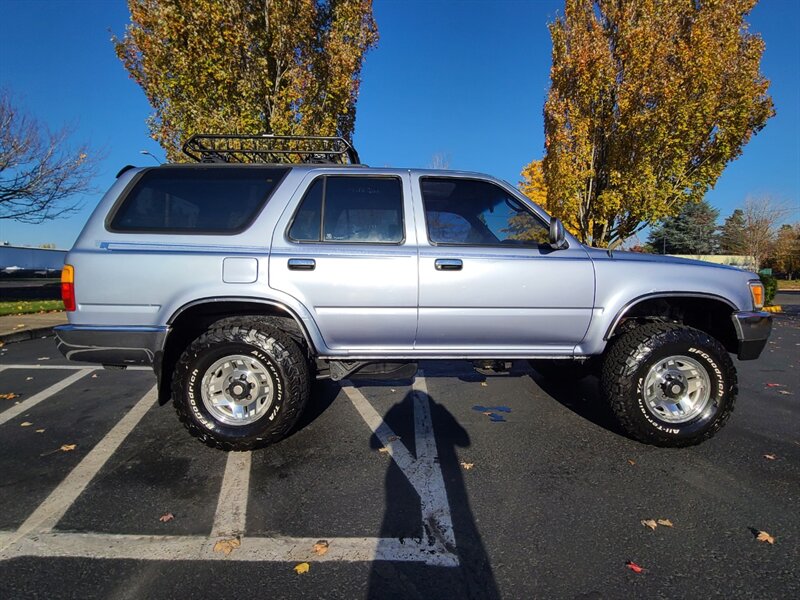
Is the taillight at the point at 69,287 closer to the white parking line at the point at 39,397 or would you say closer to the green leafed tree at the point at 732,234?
the white parking line at the point at 39,397

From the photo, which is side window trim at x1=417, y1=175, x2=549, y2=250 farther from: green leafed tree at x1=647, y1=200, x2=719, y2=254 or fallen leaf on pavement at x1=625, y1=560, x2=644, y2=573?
green leafed tree at x1=647, y1=200, x2=719, y2=254

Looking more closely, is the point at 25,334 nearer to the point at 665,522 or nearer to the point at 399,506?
the point at 399,506

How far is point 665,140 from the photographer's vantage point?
1309 cm

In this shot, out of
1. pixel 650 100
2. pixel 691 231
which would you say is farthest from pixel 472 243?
pixel 691 231

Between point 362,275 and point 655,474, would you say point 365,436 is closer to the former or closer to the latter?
point 362,275

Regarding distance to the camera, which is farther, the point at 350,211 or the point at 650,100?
the point at 650,100

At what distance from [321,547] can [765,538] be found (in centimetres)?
222

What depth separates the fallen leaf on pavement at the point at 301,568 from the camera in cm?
198

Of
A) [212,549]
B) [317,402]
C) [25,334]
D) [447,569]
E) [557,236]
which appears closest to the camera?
[447,569]

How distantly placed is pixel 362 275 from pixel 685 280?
243 cm

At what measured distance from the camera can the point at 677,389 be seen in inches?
132

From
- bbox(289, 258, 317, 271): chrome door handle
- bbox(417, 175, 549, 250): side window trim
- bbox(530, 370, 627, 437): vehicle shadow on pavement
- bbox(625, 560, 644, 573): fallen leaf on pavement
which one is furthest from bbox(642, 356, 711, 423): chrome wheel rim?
bbox(289, 258, 317, 271): chrome door handle

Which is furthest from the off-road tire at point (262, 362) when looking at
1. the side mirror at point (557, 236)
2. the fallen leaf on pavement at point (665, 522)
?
the fallen leaf on pavement at point (665, 522)

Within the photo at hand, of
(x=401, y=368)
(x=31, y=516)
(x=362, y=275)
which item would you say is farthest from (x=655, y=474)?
(x=31, y=516)
